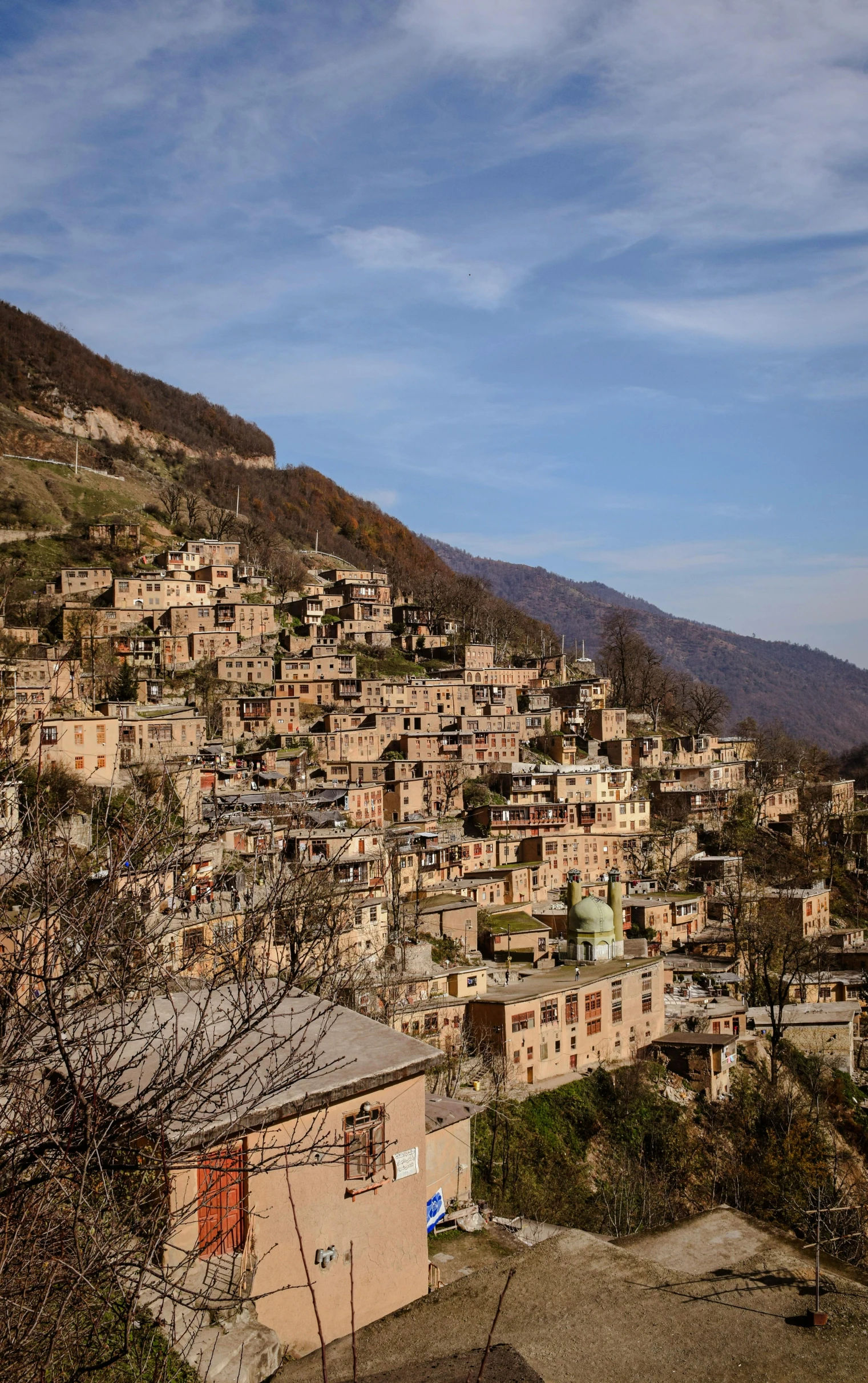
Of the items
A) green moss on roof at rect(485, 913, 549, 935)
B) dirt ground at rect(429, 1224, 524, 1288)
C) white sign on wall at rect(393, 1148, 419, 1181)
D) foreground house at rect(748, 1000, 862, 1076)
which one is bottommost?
foreground house at rect(748, 1000, 862, 1076)

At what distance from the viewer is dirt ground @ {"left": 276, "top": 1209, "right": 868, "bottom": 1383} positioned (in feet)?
16.4

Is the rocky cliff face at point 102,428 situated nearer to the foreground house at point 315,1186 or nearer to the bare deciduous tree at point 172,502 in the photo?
the bare deciduous tree at point 172,502

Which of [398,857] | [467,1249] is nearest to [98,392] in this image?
[398,857]

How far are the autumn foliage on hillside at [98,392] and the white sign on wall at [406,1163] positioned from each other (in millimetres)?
106736

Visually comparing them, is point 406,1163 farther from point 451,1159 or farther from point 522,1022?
point 522,1022

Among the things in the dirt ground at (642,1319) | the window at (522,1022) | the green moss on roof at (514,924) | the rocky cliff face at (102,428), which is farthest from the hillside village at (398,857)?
the rocky cliff face at (102,428)

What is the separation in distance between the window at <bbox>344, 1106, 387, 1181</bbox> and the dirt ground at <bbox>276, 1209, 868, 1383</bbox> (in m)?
0.81

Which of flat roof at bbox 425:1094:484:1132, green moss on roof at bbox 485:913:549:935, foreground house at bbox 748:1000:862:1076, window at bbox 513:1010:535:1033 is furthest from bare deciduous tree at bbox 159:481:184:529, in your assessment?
flat roof at bbox 425:1094:484:1132

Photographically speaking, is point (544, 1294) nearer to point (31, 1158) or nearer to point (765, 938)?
point (31, 1158)

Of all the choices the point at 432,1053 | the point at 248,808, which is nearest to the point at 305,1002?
the point at 432,1053

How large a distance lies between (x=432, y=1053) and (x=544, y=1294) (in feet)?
5.21

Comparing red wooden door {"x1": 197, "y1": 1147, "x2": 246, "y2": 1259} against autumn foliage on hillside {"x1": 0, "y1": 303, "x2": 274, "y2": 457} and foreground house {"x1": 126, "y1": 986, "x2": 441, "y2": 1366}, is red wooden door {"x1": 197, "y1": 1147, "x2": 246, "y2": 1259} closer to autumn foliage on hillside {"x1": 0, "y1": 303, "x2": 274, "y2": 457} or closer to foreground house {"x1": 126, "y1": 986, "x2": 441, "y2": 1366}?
foreground house {"x1": 126, "y1": 986, "x2": 441, "y2": 1366}

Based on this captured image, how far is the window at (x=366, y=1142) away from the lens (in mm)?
6277

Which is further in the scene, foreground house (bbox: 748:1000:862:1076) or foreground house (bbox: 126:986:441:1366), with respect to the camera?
foreground house (bbox: 748:1000:862:1076)
